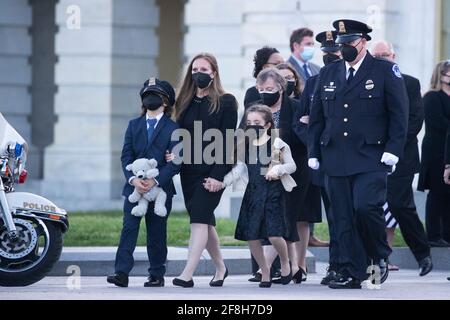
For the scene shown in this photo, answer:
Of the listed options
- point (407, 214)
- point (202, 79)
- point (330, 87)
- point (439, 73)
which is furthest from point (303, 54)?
point (330, 87)

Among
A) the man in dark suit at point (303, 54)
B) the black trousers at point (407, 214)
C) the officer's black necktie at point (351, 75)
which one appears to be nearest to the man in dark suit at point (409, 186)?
the black trousers at point (407, 214)

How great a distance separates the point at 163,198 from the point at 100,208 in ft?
32.4

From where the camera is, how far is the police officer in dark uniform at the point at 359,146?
12492mm

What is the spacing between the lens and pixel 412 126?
568 inches

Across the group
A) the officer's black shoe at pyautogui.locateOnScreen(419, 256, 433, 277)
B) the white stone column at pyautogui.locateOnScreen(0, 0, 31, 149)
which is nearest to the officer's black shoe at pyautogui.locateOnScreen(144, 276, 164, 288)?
the officer's black shoe at pyautogui.locateOnScreen(419, 256, 433, 277)

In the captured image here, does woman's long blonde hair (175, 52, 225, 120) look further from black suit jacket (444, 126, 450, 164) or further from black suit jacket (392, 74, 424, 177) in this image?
black suit jacket (444, 126, 450, 164)

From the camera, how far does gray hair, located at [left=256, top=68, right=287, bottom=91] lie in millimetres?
13320

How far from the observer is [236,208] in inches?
741

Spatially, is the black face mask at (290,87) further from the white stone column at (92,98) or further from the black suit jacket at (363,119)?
the white stone column at (92,98)

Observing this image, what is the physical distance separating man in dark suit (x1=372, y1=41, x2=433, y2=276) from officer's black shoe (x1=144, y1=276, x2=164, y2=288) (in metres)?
2.55

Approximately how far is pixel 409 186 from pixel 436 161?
33.6 inches

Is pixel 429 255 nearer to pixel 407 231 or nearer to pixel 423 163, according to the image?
pixel 407 231
